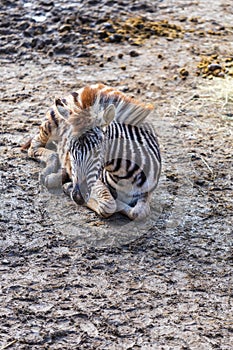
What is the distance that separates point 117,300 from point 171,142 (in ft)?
8.46

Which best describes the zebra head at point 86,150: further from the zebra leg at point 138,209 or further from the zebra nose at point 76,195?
the zebra leg at point 138,209

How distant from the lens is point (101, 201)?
5812mm

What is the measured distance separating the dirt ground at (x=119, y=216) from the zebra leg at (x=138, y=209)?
0.21 ft

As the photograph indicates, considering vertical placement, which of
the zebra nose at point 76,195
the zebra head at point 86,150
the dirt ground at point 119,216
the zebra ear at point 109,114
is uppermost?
the zebra ear at point 109,114

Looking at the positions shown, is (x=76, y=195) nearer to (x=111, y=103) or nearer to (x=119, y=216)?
(x=119, y=216)

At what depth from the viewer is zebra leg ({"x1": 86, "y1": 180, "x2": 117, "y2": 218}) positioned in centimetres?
576

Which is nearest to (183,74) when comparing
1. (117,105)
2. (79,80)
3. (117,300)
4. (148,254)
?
(79,80)

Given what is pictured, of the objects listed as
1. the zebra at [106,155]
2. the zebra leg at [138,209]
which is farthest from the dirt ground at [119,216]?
the zebra at [106,155]

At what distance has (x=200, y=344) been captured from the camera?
4484 mm

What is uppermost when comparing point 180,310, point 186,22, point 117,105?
point 117,105

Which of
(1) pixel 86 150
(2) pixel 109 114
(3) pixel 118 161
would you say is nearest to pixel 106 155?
(3) pixel 118 161

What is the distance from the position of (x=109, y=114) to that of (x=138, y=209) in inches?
29.9

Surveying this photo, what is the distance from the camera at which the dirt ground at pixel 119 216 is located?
15.4ft

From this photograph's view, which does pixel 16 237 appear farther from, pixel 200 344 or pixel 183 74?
pixel 183 74
